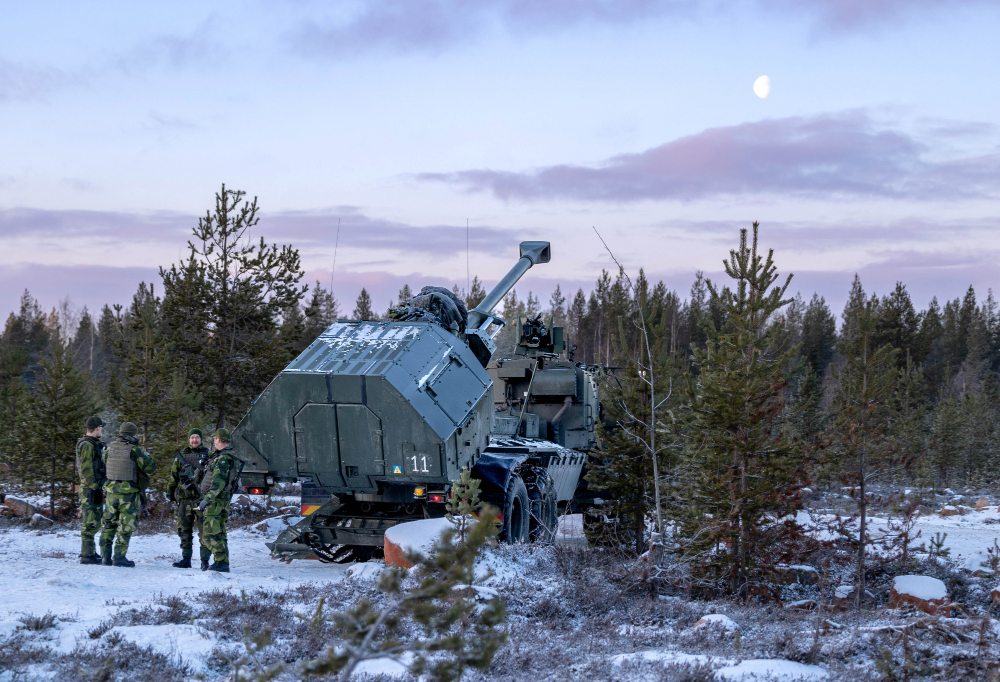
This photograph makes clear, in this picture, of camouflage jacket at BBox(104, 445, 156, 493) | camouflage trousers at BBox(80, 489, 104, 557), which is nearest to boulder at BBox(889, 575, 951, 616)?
camouflage jacket at BBox(104, 445, 156, 493)

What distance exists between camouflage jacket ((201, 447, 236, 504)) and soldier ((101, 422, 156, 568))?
2.23ft

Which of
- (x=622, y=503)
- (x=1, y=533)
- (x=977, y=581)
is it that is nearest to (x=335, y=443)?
(x=622, y=503)

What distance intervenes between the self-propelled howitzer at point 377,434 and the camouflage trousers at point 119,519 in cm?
135

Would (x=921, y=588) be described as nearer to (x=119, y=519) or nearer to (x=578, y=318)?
(x=119, y=519)

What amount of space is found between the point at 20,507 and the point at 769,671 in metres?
16.4

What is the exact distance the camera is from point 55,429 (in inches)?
745

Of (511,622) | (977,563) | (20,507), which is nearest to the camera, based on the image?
(511,622)

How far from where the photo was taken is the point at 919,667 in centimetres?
668

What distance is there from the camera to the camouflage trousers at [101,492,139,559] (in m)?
10.6

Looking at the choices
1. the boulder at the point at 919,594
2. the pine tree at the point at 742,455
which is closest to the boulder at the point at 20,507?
the pine tree at the point at 742,455

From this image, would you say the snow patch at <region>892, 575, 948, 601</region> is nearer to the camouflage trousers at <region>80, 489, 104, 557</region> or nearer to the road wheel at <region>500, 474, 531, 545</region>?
the road wheel at <region>500, 474, 531, 545</region>

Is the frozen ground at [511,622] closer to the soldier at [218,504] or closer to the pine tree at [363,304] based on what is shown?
the soldier at [218,504]

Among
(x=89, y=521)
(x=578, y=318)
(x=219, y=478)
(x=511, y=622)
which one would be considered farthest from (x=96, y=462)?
(x=578, y=318)

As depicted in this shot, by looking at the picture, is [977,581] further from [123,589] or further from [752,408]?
[123,589]
